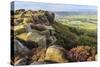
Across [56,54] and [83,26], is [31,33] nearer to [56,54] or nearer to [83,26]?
[56,54]

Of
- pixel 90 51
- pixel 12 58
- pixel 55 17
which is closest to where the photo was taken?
pixel 12 58

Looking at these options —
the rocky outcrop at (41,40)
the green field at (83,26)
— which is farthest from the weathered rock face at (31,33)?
the green field at (83,26)

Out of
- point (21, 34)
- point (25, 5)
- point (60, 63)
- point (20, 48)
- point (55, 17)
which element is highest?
point (25, 5)

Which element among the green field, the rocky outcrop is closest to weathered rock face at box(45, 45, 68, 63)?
the rocky outcrop

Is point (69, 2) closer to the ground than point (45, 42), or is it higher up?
higher up

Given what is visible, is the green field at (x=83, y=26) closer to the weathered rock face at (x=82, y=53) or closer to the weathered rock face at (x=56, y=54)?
the weathered rock face at (x=82, y=53)

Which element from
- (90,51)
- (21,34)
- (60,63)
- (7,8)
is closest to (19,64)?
(21,34)

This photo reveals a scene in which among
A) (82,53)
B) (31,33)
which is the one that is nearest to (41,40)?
(31,33)

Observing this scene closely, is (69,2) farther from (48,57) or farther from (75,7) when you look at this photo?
(48,57)
